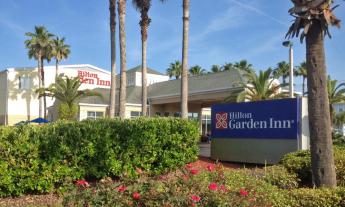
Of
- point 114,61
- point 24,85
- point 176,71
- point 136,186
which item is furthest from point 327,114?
point 176,71

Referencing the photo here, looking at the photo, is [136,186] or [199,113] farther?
[199,113]

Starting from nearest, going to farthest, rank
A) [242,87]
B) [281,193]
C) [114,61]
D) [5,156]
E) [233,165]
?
[281,193]
[5,156]
[233,165]
[114,61]
[242,87]

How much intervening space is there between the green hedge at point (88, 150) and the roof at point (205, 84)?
14248 mm

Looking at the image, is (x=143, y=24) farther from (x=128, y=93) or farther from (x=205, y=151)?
(x=128, y=93)

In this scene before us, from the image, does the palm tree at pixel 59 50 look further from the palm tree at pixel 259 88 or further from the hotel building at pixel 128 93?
the palm tree at pixel 259 88

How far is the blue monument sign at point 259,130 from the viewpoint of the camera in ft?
47.5

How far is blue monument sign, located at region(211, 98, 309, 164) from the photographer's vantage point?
14.5 meters

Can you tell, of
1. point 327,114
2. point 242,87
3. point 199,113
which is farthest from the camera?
point 199,113

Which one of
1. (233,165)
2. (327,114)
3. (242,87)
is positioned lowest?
(233,165)

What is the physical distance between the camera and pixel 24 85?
1940 inches

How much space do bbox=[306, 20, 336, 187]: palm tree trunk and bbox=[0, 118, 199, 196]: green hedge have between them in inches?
169

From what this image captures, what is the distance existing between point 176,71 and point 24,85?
28.0 meters

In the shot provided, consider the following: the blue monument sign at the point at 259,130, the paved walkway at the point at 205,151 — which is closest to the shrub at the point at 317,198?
the blue monument sign at the point at 259,130

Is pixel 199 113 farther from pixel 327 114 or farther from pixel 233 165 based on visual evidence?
pixel 327 114
